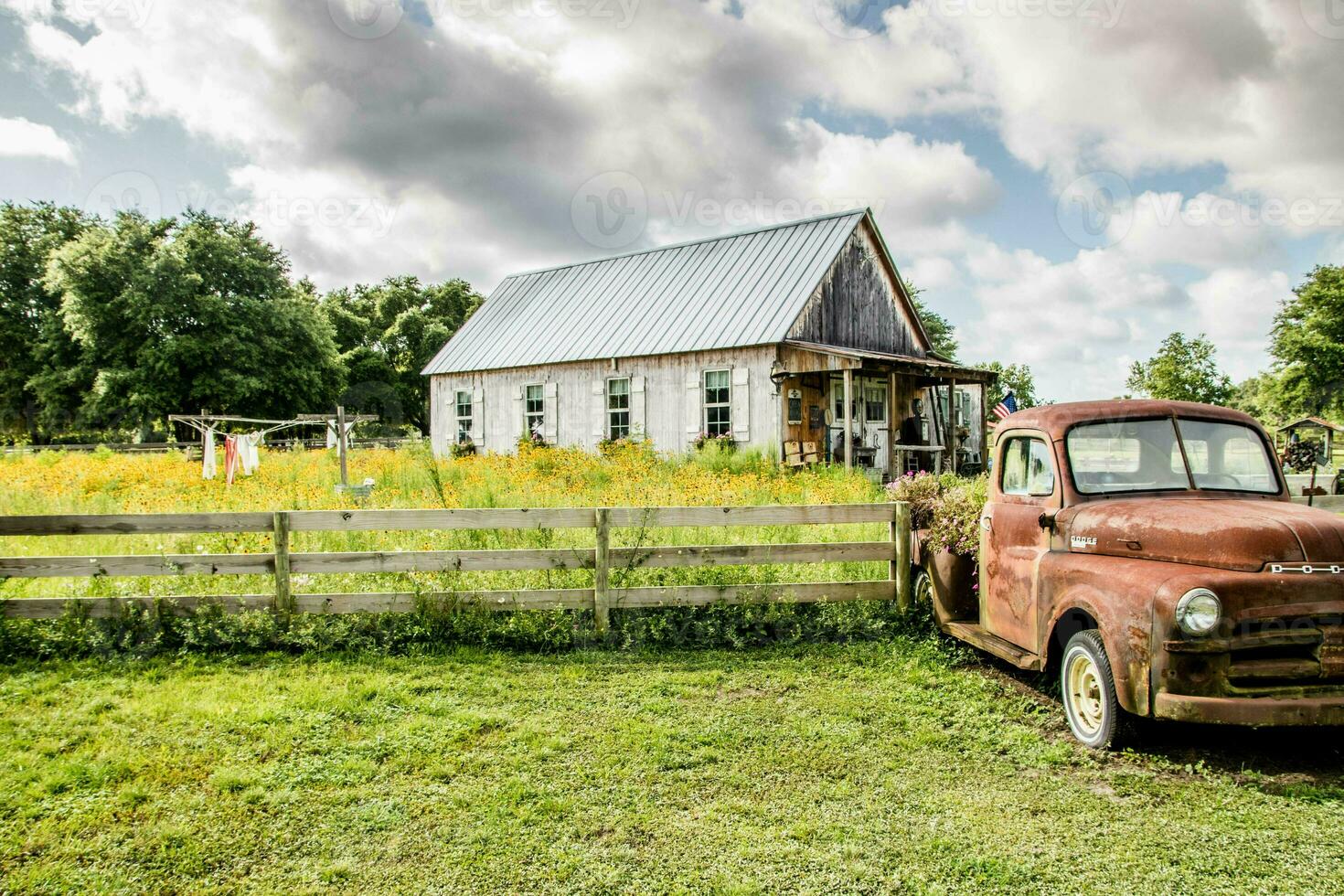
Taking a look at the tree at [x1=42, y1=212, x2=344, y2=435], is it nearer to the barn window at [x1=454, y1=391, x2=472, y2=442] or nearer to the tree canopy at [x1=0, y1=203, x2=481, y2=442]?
the tree canopy at [x1=0, y1=203, x2=481, y2=442]

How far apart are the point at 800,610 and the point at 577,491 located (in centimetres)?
518

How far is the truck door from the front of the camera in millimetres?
5023

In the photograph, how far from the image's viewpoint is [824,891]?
304 centimetres

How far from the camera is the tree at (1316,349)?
43.2 metres

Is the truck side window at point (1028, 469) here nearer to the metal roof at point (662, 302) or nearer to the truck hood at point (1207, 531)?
the truck hood at point (1207, 531)

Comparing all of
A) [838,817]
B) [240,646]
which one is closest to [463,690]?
[240,646]

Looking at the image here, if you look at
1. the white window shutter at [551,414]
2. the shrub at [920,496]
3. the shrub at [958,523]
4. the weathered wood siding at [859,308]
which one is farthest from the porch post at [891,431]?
the white window shutter at [551,414]

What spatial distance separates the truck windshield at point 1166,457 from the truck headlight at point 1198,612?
45.9 inches

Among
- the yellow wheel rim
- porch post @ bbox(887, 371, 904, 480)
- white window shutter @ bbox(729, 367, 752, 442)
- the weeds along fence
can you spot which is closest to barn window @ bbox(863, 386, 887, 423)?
porch post @ bbox(887, 371, 904, 480)

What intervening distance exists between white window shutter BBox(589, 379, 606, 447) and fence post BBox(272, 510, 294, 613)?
14651 millimetres

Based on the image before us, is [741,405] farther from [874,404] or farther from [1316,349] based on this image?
[1316,349]

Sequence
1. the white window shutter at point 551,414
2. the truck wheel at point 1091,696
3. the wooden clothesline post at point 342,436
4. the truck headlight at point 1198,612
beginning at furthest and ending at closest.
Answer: the white window shutter at point 551,414
the wooden clothesline post at point 342,436
the truck wheel at point 1091,696
the truck headlight at point 1198,612

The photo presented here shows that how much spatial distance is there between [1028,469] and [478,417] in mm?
21116

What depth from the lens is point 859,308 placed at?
20.6 metres
